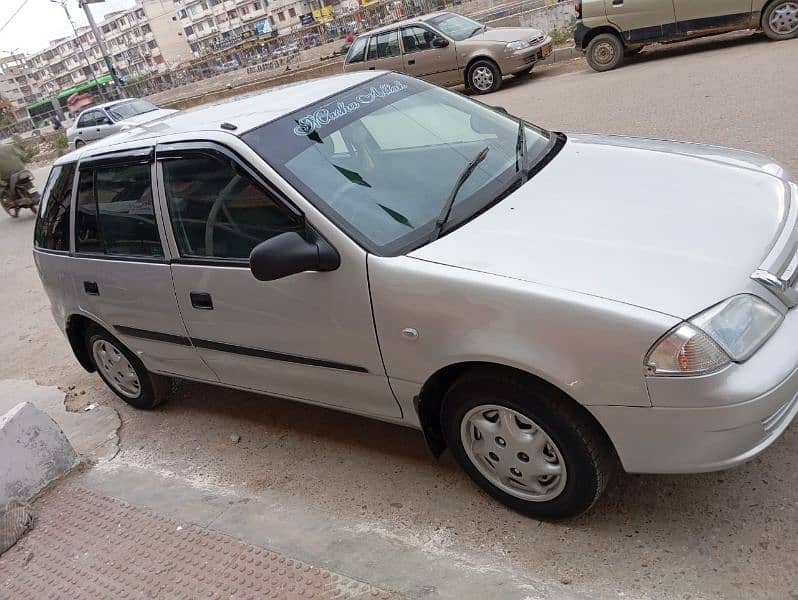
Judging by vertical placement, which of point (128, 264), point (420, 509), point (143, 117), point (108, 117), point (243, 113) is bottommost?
point (420, 509)

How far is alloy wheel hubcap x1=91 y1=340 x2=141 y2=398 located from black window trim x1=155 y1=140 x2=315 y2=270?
1272 millimetres

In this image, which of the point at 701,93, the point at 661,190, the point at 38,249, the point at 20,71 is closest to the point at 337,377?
the point at 661,190

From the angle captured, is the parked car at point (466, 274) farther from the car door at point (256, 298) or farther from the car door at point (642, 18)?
the car door at point (642, 18)

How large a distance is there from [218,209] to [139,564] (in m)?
1.64

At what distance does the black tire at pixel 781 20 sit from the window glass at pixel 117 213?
33.9 ft

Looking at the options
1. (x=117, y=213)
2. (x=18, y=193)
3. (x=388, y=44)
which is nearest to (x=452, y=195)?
(x=117, y=213)

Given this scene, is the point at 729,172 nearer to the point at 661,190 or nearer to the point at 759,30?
the point at 661,190

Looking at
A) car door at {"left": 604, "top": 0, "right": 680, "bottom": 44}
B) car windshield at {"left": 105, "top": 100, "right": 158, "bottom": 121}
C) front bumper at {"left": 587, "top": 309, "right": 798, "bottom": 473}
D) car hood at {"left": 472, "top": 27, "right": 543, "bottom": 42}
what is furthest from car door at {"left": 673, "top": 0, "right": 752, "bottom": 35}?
car windshield at {"left": 105, "top": 100, "right": 158, "bottom": 121}

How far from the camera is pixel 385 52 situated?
1420 cm

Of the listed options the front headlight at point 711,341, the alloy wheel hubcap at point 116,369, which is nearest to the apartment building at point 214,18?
the alloy wheel hubcap at point 116,369

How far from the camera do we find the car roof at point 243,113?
3.23 meters

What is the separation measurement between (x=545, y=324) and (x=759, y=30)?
436 inches

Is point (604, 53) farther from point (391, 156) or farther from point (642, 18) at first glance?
point (391, 156)

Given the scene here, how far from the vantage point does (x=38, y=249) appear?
448 centimetres
